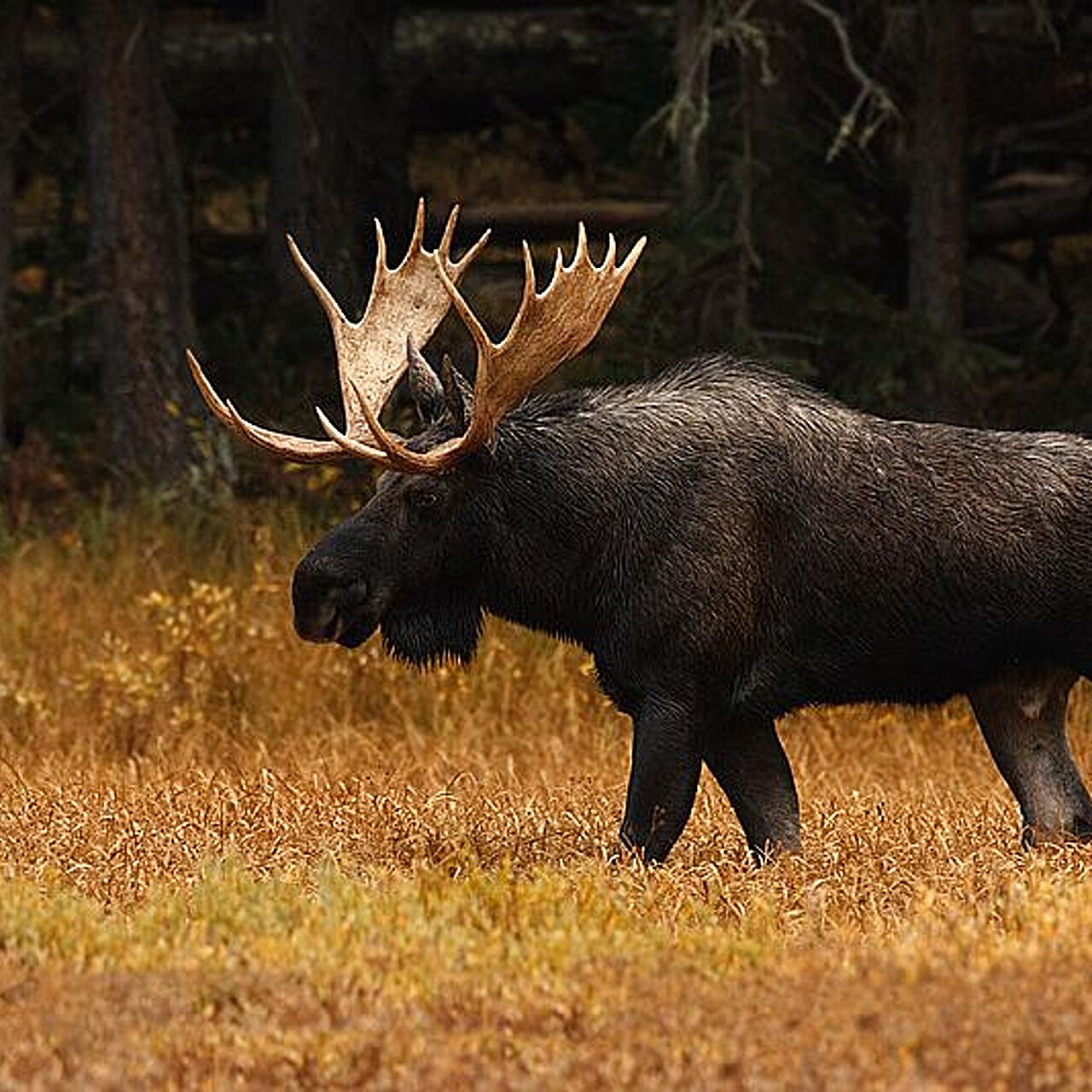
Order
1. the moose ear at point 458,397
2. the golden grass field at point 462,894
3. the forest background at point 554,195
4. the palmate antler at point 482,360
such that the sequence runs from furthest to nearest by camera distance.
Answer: the forest background at point 554,195, the moose ear at point 458,397, the palmate antler at point 482,360, the golden grass field at point 462,894

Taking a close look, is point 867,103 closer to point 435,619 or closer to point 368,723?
point 368,723

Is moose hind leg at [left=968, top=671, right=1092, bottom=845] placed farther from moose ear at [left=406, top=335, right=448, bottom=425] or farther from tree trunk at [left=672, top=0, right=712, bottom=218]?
tree trunk at [left=672, top=0, right=712, bottom=218]

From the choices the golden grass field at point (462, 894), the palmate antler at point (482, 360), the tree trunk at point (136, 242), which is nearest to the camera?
the golden grass field at point (462, 894)

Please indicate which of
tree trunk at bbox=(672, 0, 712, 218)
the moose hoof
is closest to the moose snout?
the moose hoof

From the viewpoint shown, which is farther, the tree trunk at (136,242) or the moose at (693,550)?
the tree trunk at (136,242)

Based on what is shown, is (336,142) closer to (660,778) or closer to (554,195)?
(554,195)

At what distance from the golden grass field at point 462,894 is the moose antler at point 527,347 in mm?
1133

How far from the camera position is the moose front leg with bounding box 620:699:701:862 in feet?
26.2

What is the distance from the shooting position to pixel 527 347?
26.3 ft

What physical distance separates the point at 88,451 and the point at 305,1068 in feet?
34.8

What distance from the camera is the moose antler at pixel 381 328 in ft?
27.2

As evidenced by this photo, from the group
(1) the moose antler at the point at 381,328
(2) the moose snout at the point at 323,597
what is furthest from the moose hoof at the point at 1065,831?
(1) the moose antler at the point at 381,328

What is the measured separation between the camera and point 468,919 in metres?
6.86

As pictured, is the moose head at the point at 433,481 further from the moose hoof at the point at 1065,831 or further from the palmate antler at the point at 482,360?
the moose hoof at the point at 1065,831
